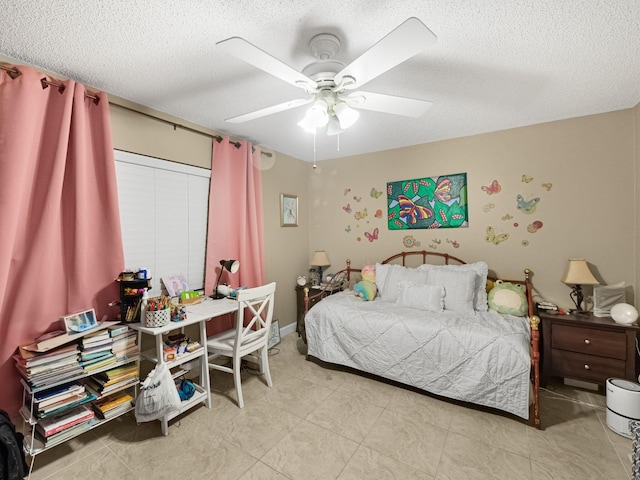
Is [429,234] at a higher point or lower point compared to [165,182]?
lower

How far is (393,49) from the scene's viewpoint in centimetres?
123

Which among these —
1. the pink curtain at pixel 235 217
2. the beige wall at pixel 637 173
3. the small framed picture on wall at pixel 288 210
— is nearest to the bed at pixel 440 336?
the beige wall at pixel 637 173

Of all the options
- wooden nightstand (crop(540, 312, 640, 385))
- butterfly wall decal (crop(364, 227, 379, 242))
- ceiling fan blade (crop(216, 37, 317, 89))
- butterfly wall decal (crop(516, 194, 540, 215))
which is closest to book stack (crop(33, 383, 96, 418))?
ceiling fan blade (crop(216, 37, 317, 89))

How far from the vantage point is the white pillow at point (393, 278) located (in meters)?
3.21

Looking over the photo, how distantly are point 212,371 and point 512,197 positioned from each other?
12.0 ft

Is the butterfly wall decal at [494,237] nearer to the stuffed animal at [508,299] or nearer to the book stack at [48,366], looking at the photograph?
the stuffed animal at [508,299]

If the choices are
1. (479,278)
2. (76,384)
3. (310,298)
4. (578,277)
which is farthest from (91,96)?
(578,277)

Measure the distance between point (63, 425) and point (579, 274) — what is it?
4066 mm

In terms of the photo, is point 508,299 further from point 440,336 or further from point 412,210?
point 412,210

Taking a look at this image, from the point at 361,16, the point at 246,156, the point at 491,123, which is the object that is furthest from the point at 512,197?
the point at 246,156

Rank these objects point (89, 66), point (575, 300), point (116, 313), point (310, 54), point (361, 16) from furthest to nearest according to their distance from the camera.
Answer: point (575, 300)
point (116, 313)
point (89, 66)
point (310, 54)
point (361, 16)

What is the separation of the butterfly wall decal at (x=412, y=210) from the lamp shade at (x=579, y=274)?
4.64 ft

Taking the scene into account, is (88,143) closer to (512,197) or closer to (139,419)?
(139,419)

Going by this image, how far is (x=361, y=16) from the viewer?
145 centimetres
